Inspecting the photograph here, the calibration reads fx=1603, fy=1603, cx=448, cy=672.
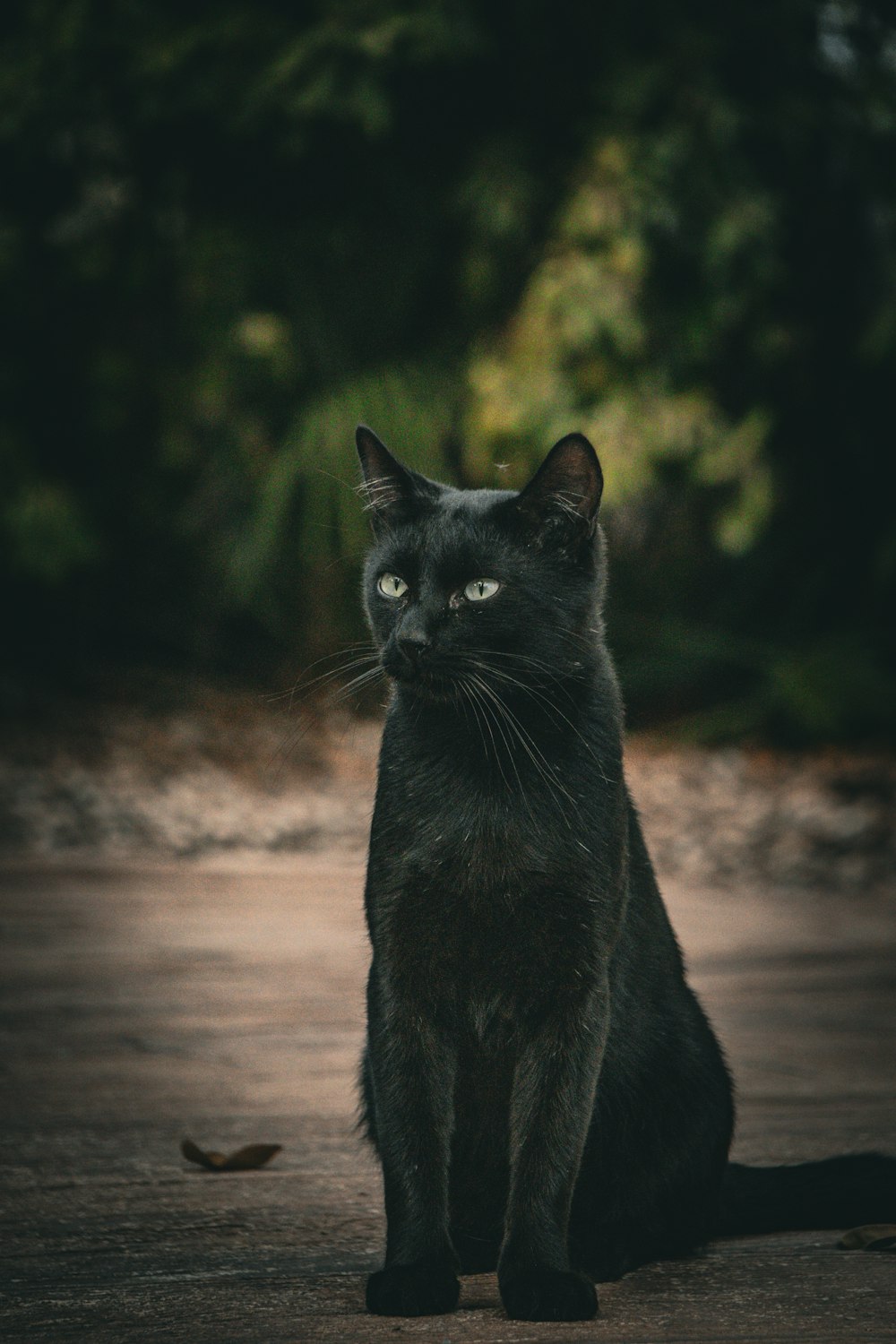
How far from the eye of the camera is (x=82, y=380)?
10.1m

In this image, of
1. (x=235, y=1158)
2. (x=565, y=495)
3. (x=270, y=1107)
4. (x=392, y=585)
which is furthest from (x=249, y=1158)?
(x=565, y=495)

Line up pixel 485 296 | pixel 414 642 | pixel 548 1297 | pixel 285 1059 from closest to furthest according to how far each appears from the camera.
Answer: pixel 548 1297 → pixel 414 642 → pixel 285 1059 → pixel 485 296

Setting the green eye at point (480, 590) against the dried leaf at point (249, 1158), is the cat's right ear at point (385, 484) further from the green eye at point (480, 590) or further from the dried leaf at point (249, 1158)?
the dried leaf at point (249, 1158)

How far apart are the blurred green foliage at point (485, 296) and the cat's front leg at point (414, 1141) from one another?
6093 millimetres

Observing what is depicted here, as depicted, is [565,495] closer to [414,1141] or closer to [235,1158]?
[414,1141]

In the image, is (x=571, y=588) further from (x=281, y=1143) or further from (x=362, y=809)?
(x=362, y=809)

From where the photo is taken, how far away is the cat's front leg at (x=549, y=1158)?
6.00ft

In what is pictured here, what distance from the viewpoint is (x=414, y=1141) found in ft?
6.29

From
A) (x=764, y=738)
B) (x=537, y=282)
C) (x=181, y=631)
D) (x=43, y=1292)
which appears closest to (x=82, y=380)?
(x=181, y=631)

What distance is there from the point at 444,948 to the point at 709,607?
7.78 metres

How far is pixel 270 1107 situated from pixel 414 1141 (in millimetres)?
1228

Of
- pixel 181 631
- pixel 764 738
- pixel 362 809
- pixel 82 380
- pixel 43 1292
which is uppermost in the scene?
pixel 82 380

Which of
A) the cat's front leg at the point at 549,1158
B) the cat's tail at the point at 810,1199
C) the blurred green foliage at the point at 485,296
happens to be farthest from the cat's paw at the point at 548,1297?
the blurred green foliage at the point at 485,296

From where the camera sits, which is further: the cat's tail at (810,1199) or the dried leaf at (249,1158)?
the dried leaf at (249,1158)
